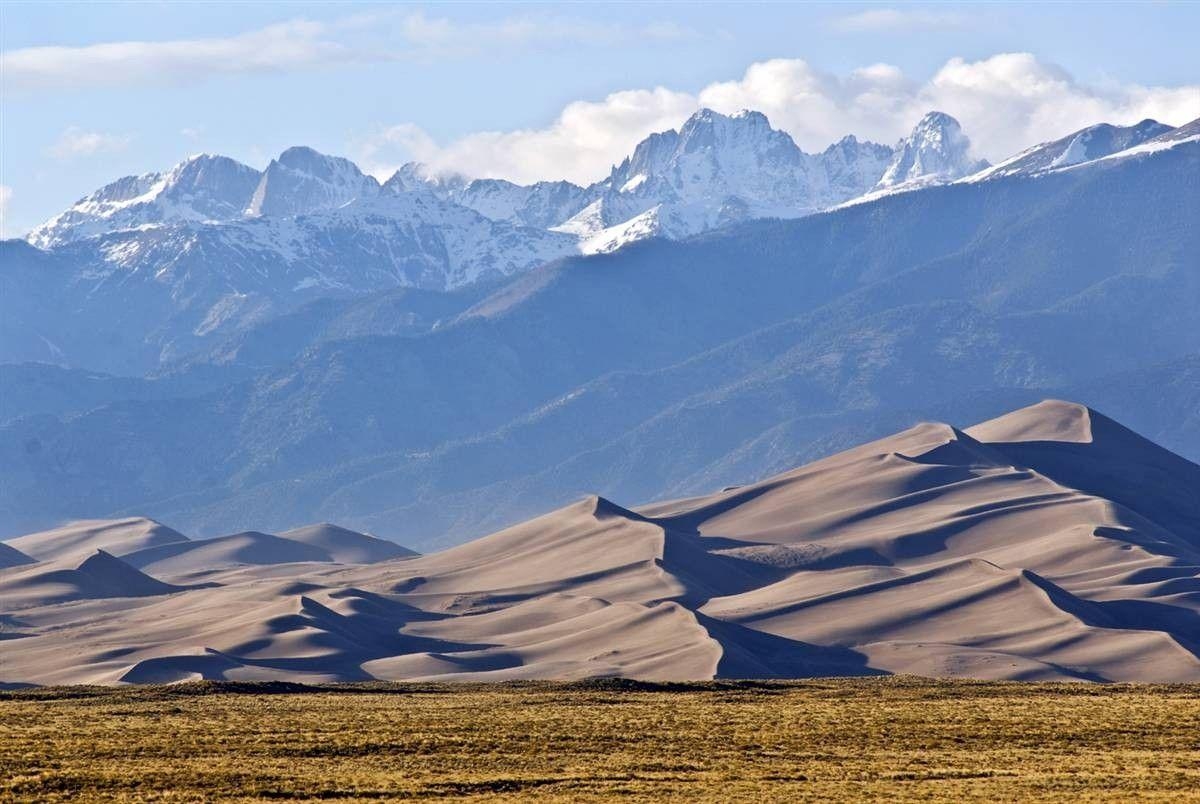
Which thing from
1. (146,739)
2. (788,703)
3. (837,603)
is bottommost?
(837,603)

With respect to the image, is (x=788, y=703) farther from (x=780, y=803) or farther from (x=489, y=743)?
(x=780, y=803)

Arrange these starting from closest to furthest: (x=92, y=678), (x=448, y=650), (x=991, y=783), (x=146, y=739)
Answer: (x=991, y=783)
(x=146, y=739)
(x=92, y=678)
(x=448, y=650)

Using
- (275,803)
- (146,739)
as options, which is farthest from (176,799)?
(146,739)

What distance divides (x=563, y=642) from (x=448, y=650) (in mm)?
9846

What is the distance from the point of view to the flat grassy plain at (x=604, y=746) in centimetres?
6297

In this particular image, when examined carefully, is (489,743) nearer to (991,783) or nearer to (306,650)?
(991,783)

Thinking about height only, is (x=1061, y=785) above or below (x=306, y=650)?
above

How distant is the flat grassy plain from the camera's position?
62969 mm

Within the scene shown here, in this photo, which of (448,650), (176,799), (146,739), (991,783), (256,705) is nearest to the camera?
(176,799)

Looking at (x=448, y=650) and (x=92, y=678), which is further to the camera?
(x=448, y=650)

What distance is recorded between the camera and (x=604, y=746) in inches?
2881

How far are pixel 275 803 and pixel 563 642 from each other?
386ft

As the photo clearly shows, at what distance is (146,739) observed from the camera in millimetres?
72500

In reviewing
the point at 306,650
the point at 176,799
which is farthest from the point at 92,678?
the point at 176,799
